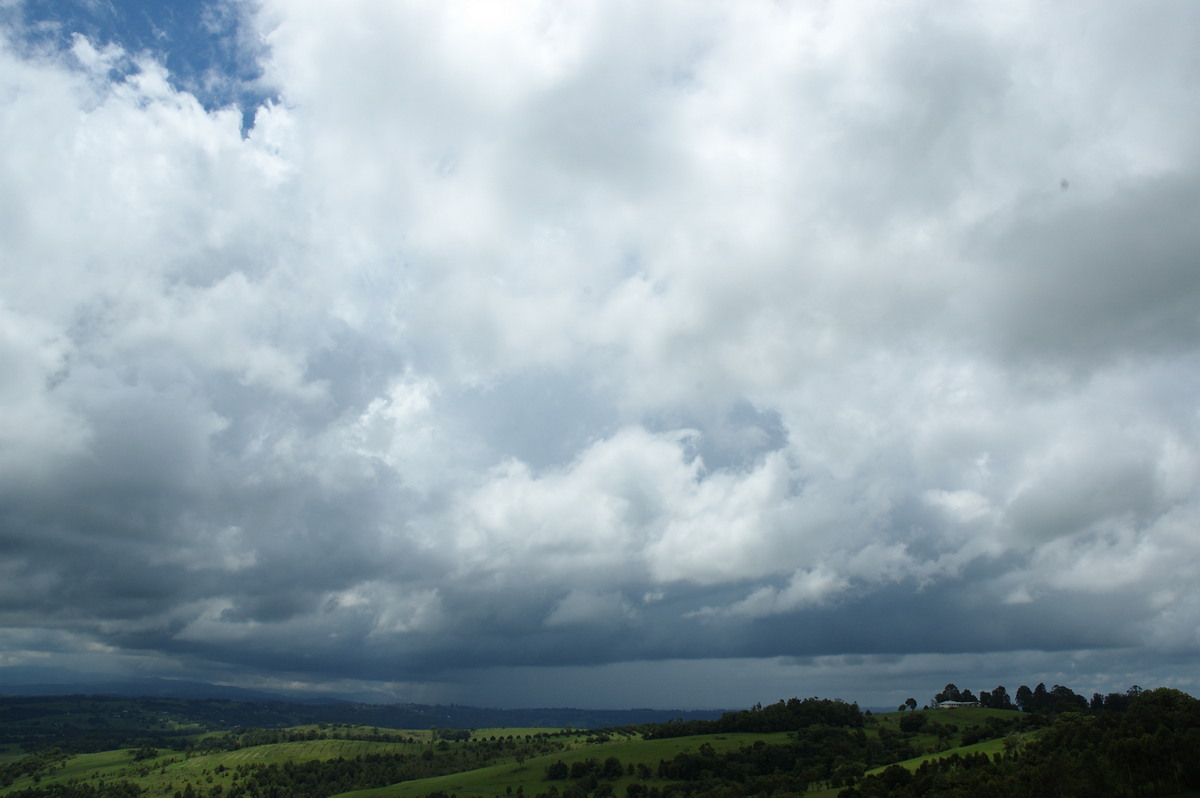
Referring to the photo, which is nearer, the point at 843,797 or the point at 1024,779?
the point at 1024,779

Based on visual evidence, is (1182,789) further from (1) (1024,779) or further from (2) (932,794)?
(2) (932,794)

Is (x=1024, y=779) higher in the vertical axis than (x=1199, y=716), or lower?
lower

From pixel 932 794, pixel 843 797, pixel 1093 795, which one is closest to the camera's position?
pixel 1093 795

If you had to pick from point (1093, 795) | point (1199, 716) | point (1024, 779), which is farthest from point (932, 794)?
point (1199, 716)

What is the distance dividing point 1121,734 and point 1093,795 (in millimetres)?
26072

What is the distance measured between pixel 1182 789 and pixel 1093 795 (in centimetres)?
1725

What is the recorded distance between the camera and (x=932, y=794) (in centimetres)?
15200

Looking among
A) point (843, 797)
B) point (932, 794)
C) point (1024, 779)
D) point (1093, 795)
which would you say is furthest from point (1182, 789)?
point (843, 797)

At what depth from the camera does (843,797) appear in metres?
172

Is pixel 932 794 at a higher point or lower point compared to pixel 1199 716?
lower

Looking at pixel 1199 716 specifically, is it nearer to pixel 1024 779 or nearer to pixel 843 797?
pixel 1024 779

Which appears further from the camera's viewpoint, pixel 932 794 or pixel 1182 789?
pixel 932 794

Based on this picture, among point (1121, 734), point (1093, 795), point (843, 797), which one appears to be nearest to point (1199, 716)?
point (1121, 734)

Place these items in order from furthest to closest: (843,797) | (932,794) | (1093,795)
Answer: (843,797), (932,794), (1093,795)
